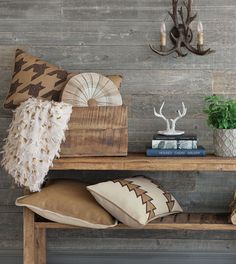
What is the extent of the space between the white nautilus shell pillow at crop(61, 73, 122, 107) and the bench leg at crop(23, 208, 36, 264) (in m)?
0.58

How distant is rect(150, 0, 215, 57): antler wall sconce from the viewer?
2.67 m

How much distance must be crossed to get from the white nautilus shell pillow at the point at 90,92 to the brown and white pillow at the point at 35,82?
0.09 m

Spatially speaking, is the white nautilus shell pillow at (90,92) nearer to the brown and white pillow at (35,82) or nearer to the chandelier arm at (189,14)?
the brown and white pillow at (35,82)

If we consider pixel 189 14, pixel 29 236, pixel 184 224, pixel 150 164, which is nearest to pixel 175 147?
pixel 150 164

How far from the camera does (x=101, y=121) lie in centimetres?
243

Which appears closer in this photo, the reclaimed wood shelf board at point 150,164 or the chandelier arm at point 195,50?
the reclaimed wood shelf board at point 150,164

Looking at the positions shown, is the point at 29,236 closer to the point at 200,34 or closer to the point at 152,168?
the point at 152,168

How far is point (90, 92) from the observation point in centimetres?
253

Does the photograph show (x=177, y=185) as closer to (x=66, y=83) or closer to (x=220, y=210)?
Result: (x=220, y=210)

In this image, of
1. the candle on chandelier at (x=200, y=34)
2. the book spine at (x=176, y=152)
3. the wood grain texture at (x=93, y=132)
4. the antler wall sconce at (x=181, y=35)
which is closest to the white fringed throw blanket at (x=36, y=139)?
the wood grain texture at (x=93, y=132)

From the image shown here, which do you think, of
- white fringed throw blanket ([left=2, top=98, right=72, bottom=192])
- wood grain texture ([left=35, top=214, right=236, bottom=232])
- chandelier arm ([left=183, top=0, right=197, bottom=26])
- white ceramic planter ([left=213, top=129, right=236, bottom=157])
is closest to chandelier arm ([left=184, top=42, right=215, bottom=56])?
chandelier arm ([left=183, top=0, right=197, bottom=26])

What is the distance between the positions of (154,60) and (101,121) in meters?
0.56

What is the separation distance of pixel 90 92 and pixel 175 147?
50cm

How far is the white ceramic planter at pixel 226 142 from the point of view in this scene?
8.06ft
